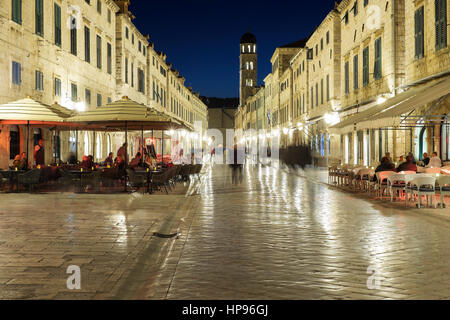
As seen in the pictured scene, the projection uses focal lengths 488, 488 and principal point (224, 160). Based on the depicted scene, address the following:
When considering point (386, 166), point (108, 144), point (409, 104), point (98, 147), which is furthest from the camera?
point (108, 144)

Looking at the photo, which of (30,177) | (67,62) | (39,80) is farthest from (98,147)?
(30,177)

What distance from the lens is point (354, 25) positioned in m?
29.8

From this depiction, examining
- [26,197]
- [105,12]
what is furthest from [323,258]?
[105,12]

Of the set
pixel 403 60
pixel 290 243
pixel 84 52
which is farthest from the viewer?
pixel 84 52

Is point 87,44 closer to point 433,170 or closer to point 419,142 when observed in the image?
point 419,142

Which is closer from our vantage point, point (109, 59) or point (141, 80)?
point (109, 59)

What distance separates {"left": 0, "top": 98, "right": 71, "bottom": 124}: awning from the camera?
50.4ft

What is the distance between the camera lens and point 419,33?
2020 cm

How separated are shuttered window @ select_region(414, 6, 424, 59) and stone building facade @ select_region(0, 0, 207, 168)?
14800 mm

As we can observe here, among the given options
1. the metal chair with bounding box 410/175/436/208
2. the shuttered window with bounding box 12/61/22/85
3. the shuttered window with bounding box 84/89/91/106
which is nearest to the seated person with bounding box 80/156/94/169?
the shuttered window with bounding box 12/61/22/85

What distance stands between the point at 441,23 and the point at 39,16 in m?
17.0
